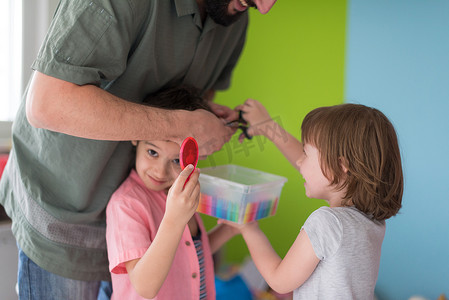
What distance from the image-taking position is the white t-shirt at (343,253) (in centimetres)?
81

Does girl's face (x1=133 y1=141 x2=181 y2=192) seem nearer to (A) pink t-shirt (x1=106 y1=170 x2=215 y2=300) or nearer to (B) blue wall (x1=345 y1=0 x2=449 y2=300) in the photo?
(A) pink t-shirt (x1=106 y1=170 x2=215 y2=300)

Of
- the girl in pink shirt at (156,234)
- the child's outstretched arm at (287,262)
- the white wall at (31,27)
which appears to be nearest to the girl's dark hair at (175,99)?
the girl in pink shirt at (156,234)

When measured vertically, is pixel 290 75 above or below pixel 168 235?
above

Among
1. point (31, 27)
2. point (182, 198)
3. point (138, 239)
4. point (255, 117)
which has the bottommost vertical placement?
point (138, 239)

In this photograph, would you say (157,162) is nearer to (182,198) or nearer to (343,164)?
(182,198)

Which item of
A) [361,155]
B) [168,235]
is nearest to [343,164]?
[361,155]

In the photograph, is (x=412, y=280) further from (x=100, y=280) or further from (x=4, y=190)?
(x=4, y=190)

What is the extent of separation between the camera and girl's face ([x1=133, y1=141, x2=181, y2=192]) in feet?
3.34

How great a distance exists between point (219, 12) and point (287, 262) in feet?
2.05

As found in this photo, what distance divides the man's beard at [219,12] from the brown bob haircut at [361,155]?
38 centimetres

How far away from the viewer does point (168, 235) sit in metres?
0.85

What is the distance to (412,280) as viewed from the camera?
1347 mm

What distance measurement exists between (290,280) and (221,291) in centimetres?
88

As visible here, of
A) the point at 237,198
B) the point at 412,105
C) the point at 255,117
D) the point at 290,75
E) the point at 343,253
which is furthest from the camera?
the point at 290,75
